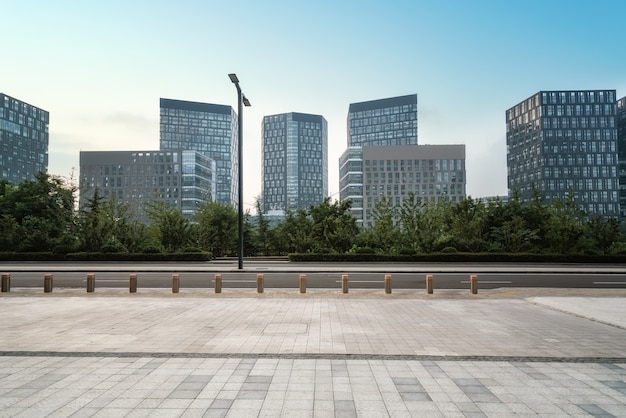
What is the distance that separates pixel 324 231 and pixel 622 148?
179 meters

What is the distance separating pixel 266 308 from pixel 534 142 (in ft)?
561

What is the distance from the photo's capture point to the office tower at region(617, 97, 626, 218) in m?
145

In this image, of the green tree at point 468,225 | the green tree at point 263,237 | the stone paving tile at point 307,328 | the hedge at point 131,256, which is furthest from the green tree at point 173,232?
the green tree at point 468,225

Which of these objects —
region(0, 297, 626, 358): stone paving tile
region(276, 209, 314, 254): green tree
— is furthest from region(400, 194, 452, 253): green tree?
region(0, 297, 626, 358): stone paving tile

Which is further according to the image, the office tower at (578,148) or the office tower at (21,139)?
the office tower at (21,139)

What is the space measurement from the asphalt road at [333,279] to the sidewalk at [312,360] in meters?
6.00

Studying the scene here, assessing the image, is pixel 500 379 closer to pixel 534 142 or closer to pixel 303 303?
pixel 303 303

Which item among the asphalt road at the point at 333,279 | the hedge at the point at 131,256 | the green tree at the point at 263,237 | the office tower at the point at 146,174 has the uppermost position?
the office tower at the point at 146,174

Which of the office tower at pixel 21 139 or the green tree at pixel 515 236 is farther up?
the office tower at pixel 21 139

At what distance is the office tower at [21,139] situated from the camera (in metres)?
157

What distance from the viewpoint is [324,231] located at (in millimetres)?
37688

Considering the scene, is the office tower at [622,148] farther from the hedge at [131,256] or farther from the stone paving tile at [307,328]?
the stone paving tile at [307,328]

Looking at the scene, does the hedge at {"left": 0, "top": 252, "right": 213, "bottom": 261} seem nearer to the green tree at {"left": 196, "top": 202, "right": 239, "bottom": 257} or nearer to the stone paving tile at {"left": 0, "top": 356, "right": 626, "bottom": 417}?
the green tree at {"left": 196, "top": 202, "right": 239, "bottom": 257}

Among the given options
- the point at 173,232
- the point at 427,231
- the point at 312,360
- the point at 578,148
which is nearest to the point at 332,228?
the point at 427,231
